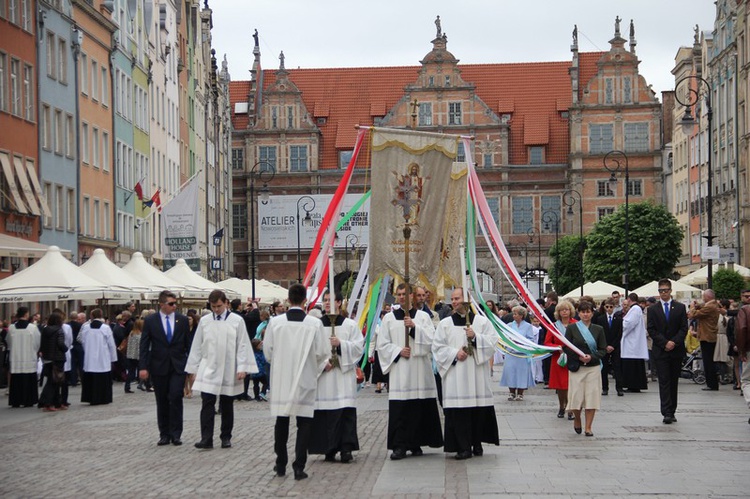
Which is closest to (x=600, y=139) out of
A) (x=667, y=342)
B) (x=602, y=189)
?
(x=602, y=189)

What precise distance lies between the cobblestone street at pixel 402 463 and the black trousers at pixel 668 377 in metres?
0.26

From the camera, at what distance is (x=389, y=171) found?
16.7 m

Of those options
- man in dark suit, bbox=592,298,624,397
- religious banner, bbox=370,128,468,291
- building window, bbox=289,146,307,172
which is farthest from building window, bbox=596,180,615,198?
religious banner, bbox=370,128,468,291

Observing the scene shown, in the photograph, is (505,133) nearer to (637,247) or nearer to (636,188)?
(636,188)

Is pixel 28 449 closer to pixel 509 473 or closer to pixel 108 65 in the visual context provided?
pixel 509 473

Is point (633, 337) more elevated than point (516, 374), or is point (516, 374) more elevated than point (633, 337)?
point (633, 337)

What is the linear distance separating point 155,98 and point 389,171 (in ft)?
154

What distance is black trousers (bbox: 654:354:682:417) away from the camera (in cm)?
1877

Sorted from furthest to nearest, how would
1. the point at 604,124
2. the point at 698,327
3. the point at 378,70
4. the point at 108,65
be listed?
1. the point at 378,70
2. the point at 604,124
3. the point at 108,65
4. the point at 698,327

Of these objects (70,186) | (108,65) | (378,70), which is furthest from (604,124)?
(70,186)

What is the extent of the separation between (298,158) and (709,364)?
207 ft

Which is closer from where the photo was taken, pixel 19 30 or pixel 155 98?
pixel 19 30

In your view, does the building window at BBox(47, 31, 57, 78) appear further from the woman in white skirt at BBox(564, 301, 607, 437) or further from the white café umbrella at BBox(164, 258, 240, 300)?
the woman in white skirt at BBox(564, 301, 607, 437)

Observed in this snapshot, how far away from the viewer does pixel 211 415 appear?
16297mm
